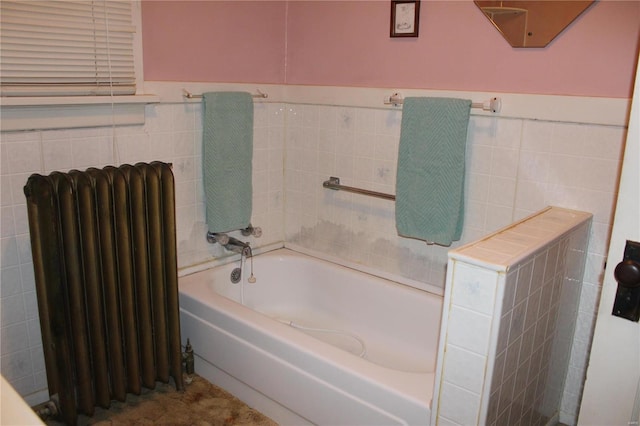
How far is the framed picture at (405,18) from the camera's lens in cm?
231

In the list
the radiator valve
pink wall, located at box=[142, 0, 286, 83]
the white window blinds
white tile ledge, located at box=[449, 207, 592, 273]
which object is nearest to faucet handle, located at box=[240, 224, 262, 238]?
the radiator valve

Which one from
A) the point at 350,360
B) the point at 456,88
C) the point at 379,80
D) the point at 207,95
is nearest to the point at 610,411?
the point at 350,360

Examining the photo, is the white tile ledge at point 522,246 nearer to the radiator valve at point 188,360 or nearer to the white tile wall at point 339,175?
the white tile wall at point 339,175

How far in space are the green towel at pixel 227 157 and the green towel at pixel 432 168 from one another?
2.57ft

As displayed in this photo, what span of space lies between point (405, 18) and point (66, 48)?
4.56 ft

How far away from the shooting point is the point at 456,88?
7.32 ft

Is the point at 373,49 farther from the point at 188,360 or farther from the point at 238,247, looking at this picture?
the point at 188,360

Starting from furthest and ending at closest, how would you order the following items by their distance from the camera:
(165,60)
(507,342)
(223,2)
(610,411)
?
(223,2)
(165,60)
(507,342)
(610,411)

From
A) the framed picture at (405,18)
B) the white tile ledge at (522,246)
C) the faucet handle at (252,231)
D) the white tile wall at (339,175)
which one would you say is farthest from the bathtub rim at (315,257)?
the framed picture at (405,18)

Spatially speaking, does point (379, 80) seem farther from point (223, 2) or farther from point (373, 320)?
point (373, 320)

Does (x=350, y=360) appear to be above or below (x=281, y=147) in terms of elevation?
below

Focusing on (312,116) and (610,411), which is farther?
(312,116)

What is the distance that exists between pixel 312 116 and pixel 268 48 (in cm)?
41

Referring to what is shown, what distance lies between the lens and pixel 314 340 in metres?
1.99
